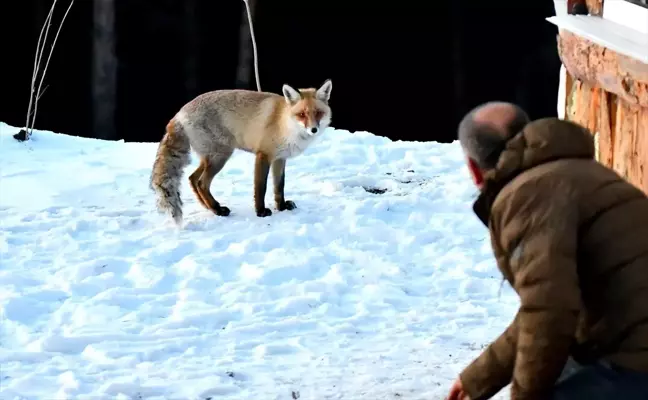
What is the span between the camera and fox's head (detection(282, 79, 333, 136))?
6.79m

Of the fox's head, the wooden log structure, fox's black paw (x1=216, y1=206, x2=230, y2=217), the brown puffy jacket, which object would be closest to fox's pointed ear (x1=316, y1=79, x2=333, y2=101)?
the fox's head

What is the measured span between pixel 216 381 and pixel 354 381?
614mm

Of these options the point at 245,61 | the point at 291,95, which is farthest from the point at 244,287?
the point at 245,61

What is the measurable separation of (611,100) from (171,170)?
3.24m

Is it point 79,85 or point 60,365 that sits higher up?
point 60,365

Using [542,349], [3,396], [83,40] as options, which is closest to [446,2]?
[83,40]

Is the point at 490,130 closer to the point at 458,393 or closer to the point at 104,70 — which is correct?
the point at 458,393

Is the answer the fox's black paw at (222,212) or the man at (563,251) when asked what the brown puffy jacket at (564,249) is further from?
the fox's black paw at (222,212)

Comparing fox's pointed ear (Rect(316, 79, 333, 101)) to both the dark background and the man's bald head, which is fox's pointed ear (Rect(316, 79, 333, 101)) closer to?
the man's bald head

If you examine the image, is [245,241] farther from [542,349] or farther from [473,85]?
[473,85]

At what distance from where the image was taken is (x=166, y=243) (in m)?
6.18

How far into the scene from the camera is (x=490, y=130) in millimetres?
2666

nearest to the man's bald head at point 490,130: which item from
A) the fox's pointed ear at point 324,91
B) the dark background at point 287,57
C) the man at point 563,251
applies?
the man at point 563,251

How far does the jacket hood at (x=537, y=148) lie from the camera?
2.59 meters
